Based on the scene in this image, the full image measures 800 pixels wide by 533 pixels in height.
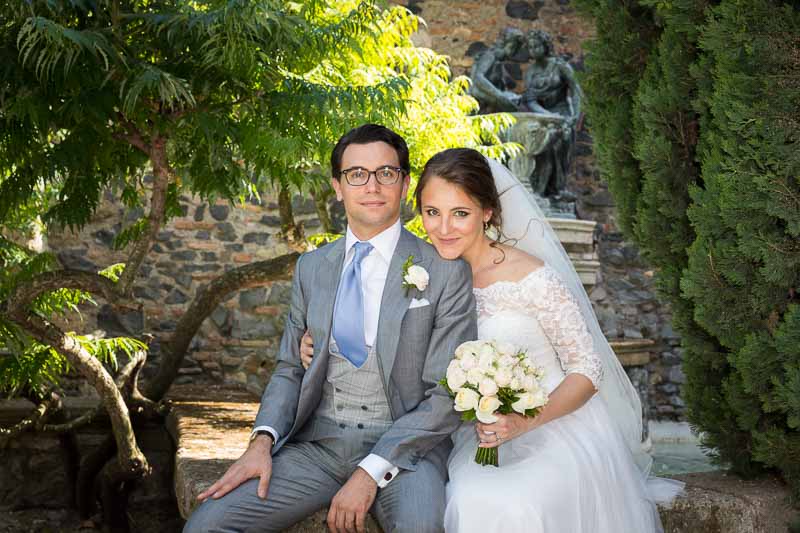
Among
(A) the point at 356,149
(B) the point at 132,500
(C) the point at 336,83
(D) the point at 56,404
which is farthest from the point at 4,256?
(A) the point at 356,149

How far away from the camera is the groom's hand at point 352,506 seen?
98.3 inches

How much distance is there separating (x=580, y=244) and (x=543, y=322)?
412cm

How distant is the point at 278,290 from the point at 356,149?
5.99 metres

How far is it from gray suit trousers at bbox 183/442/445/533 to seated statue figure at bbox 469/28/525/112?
6701 mm

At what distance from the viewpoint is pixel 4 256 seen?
16.0 feet

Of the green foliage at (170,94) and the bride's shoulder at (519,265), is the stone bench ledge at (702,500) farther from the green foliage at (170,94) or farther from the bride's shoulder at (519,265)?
the green foliage at (170,94)

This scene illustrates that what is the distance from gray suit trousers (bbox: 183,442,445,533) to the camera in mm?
2467

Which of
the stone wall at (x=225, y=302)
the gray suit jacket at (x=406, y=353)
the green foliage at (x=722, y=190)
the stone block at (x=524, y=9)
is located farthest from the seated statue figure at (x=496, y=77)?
the gray suit jacket at (x=406, y=353)

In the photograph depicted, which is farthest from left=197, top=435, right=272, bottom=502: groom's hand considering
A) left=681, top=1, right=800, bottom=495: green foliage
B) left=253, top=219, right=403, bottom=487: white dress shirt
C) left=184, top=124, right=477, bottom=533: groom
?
left=681, top=1, right=800, bottom=495: green foliage

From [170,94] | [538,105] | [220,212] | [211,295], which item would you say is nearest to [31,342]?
[211,295]

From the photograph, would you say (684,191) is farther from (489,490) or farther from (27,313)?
(27,313)

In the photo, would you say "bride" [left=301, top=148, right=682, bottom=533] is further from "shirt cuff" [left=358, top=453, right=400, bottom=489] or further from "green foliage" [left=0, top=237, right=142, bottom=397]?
"green foliage" [left=0, top=237, right=142, bottom=397]

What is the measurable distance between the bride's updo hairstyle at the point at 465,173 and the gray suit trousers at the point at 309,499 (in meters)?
0.95

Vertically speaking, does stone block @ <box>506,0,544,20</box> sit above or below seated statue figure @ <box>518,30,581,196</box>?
above
